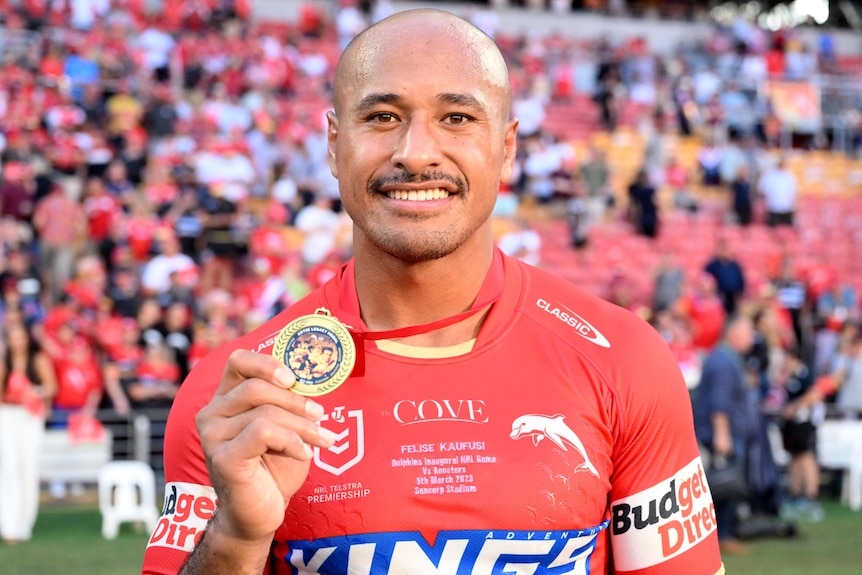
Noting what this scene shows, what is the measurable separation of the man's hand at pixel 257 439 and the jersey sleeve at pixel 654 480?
0.81 meters

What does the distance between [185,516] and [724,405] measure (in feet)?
29.4

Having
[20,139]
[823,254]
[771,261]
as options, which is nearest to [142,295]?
[20,139]

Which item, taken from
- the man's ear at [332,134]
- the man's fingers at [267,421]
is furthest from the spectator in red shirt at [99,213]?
the man's fingers at [267,421]

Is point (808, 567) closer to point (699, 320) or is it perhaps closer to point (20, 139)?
point (699, 320)

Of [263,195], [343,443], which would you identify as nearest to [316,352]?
[343,443]

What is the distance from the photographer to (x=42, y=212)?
15.4 metres

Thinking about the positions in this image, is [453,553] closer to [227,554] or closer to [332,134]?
[227,554]

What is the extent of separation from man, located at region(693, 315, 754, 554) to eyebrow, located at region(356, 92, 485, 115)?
8.73 meters

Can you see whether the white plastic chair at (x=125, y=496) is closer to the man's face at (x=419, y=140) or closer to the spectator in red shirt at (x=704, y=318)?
the spectator in red shirt at (x=704, y=318)

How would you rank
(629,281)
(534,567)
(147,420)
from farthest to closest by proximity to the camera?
(629,281) < (147,420) < (534,567)

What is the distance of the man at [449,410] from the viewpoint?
2842mm

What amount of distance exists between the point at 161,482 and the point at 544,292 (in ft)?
37.0

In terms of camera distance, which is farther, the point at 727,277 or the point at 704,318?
the point at 727,277

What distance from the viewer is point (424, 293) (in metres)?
3.11
